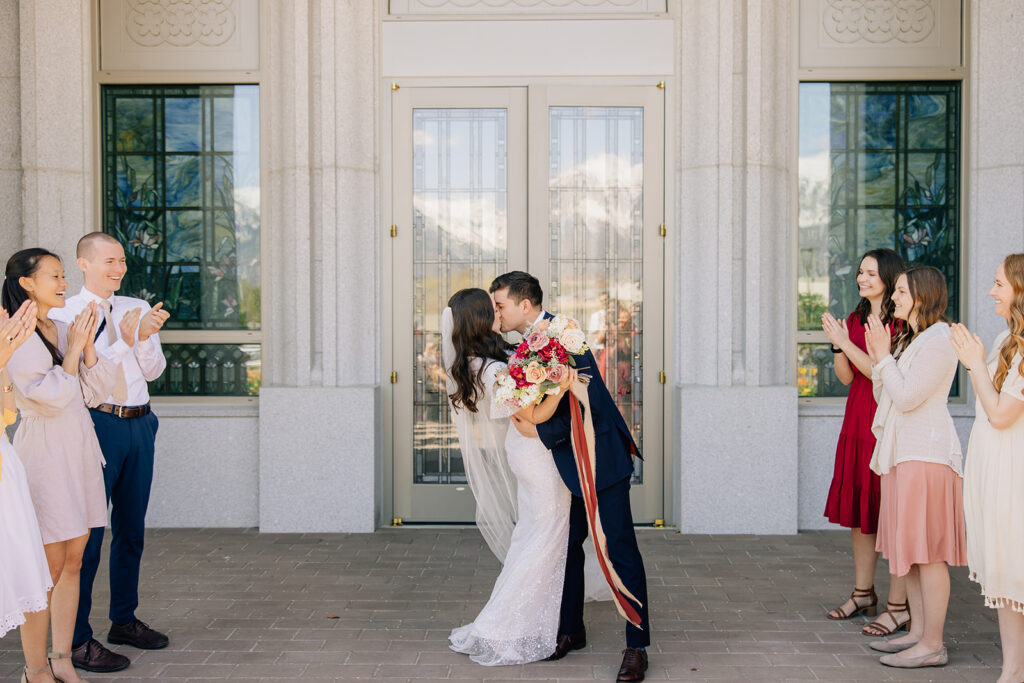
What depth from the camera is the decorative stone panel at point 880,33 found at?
7738mm

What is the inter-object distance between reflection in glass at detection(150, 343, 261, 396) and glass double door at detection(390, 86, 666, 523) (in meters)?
1.35

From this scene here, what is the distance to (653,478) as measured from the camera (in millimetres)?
7734

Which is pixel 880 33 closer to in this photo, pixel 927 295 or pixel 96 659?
pixel 927 295

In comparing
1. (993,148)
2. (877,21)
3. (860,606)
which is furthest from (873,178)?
(860,606)

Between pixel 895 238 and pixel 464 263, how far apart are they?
3753 millimetres

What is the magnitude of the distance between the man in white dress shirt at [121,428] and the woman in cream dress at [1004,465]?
4.09 metres

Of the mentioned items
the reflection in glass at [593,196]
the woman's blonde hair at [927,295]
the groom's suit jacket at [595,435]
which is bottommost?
the groom's suit jacket at [595,435]

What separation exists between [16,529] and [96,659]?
1168 mm

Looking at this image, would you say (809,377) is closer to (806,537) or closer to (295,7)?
(806,537)

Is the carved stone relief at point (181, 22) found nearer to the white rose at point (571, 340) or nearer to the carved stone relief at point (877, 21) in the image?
the white rose at point (571, 340)

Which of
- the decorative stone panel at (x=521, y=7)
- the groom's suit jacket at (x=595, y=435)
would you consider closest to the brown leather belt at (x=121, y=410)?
the groom's suit jacket at (x=595, y=435)

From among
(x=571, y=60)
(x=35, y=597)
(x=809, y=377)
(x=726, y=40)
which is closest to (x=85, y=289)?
(x=35, y=597)

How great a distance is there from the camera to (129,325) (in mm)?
4723

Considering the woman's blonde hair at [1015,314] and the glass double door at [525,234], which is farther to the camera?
the glass double door at [525,234]
